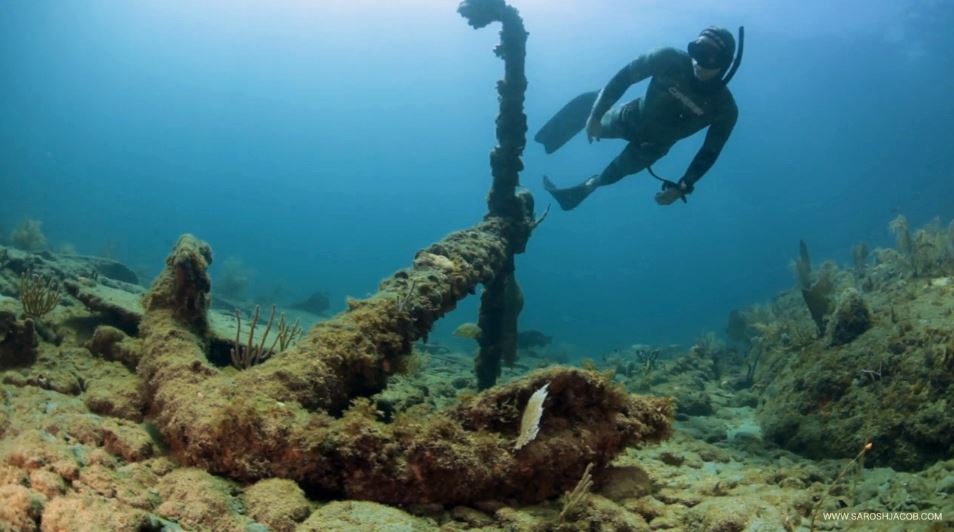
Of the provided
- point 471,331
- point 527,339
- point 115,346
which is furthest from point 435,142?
point 115,346

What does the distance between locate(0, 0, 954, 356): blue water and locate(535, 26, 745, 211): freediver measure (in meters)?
29.6

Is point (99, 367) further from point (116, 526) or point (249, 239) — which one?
point (249, 239)

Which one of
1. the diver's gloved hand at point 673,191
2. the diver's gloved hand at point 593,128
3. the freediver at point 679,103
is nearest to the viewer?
the freediver at point 679,103

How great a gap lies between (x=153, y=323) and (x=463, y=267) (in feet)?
10.9

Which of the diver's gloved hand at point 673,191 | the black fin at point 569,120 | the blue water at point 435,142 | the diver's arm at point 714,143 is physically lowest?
the diver's gloved hand at point 673,191

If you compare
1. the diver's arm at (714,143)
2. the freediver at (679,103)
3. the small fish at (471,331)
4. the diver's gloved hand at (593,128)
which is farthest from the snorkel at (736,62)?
the small fish at (471,331)

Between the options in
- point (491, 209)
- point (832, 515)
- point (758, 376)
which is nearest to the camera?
point (832, 515)

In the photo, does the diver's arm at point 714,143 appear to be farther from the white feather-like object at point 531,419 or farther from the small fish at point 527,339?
the small fish at point 527,339

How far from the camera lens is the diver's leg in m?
8.11

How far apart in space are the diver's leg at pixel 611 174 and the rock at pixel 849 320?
11.4 feet

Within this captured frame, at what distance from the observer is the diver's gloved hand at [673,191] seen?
22.1ft

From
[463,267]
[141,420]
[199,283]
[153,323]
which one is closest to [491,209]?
[463,267]

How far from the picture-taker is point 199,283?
209 inches

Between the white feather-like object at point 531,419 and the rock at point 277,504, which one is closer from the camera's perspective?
the rock at point 277,504
